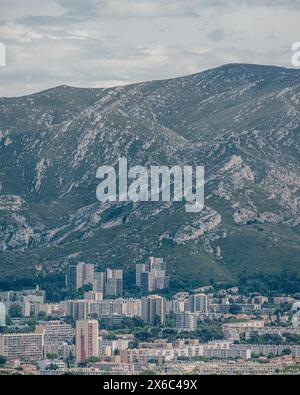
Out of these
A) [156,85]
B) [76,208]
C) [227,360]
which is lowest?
[227,360]

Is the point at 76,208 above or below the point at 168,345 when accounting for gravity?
above

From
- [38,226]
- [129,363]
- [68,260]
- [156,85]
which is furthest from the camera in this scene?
[156,85]

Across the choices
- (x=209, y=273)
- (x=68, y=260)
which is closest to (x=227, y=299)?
(x=209, y=273)

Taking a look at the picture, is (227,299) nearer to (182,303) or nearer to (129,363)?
(182,303)

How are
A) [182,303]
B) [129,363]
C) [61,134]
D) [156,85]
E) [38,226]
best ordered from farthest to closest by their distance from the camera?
[156,85] < [61,134] < [38,226] < [182,303] < [129,363]

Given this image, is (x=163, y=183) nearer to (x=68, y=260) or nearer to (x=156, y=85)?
(x=68, y=260)

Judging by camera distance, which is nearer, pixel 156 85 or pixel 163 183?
pixel 163 183

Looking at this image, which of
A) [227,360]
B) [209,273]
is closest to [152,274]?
[209,273]
